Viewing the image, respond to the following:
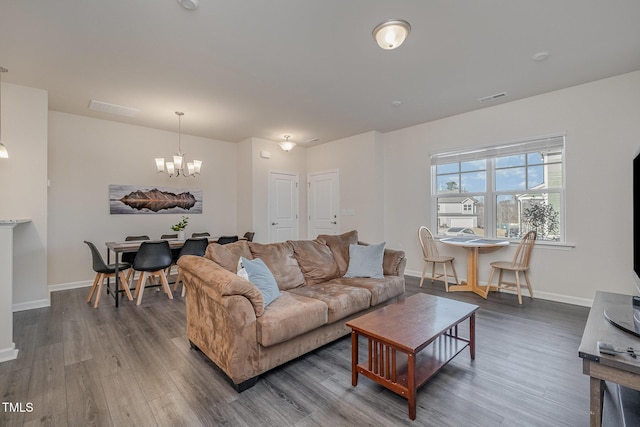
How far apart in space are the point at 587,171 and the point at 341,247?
3.17 metres

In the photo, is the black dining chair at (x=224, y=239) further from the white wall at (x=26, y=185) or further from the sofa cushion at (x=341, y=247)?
the white wall at (x=26, y=185)

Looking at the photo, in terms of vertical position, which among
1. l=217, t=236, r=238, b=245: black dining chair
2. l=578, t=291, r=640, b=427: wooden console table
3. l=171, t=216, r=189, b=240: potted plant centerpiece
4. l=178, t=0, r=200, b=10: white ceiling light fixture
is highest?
l=178, t=0, r=200, b=10: white ceiling light fixture

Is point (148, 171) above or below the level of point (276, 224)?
above

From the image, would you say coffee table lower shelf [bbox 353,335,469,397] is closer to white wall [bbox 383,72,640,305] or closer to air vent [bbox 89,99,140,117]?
white wall [bbox 383,72,640,305]

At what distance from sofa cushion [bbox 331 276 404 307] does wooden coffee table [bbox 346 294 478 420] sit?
0.52m

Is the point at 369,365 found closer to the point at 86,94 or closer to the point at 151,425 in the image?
the point at 151,425

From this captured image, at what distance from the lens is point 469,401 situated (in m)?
1.82

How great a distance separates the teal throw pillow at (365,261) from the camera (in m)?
3.26

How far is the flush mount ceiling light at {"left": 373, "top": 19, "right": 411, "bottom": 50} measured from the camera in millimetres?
2363

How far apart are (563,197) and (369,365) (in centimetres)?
357

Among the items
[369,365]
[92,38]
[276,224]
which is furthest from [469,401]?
[276,224]

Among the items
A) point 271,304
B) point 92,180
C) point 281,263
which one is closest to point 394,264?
point 281,263

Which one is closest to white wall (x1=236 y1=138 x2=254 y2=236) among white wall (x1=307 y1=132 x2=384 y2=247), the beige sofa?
white wall (x1=307 y1=132 x2=384 y2=247)

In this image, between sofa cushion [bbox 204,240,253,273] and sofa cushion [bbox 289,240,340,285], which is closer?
sofa cushion [bbox 204,240,253,273]
